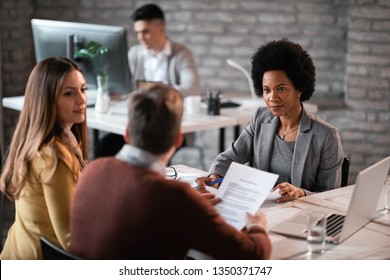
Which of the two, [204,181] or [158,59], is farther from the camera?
[158,59]

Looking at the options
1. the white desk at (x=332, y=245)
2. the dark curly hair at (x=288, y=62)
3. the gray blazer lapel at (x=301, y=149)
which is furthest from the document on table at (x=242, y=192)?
the dark curly hair at (x=288, y=62)

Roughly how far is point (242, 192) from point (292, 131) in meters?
0.82

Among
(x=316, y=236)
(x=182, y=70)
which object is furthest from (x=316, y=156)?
(x=182, y=70)

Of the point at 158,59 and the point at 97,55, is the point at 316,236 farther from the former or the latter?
the point at 158,59

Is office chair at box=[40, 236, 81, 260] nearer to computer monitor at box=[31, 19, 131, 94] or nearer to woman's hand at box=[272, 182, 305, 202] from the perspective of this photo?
woman's hand at box=[272, 182, 305, 202]

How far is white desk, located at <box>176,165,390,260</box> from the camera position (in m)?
2.10

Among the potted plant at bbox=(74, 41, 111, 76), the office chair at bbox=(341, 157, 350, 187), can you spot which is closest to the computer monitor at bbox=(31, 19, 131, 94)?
the potted plant at bbox=(74, 41, 111, 76)

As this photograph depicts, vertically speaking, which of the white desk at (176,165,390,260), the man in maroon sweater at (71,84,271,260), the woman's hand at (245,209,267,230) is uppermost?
the man in maroon sweater at (71,84,271,260)

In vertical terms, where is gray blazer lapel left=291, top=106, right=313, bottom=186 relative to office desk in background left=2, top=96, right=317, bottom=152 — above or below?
above

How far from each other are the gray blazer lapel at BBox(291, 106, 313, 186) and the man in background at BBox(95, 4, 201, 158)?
184 centimetres

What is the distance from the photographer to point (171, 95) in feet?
6.10

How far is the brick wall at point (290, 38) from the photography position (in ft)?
16.3

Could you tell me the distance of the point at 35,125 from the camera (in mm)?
2209
